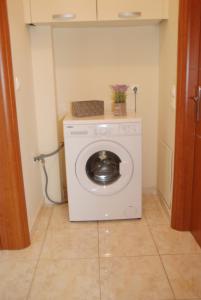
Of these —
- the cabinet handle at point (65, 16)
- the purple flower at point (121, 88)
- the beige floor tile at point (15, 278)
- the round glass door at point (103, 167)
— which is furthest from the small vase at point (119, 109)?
the beige floor tile at point (15, 278)

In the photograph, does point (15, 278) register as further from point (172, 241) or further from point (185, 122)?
point (185, 122)

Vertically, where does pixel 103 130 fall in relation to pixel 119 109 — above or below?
below

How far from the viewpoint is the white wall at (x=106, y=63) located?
2.64 metres

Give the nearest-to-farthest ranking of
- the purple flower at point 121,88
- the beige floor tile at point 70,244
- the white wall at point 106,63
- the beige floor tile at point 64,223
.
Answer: the beige floor tile at point 70,244
the beige floor tile at point 64,223
the purple flower at point 121,88
the white wall at point 106,63

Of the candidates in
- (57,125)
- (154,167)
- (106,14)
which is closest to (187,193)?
(154,167)

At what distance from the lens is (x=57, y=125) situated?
2678 millimetres

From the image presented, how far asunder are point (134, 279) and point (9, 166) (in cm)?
108

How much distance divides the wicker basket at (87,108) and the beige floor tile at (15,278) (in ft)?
4.02

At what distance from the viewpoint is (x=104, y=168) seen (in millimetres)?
2486

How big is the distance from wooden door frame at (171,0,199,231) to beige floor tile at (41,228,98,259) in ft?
2.24

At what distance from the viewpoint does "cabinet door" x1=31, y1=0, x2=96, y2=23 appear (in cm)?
223

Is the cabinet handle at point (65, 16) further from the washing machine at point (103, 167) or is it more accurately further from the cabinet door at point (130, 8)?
the washing machine at point (103, 167)

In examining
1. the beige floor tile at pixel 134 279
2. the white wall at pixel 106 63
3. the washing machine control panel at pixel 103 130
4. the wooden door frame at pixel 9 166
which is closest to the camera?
the beige floor tile at pixel 134 279

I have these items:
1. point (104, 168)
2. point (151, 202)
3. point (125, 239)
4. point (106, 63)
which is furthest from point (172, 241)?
point (106, 63)
